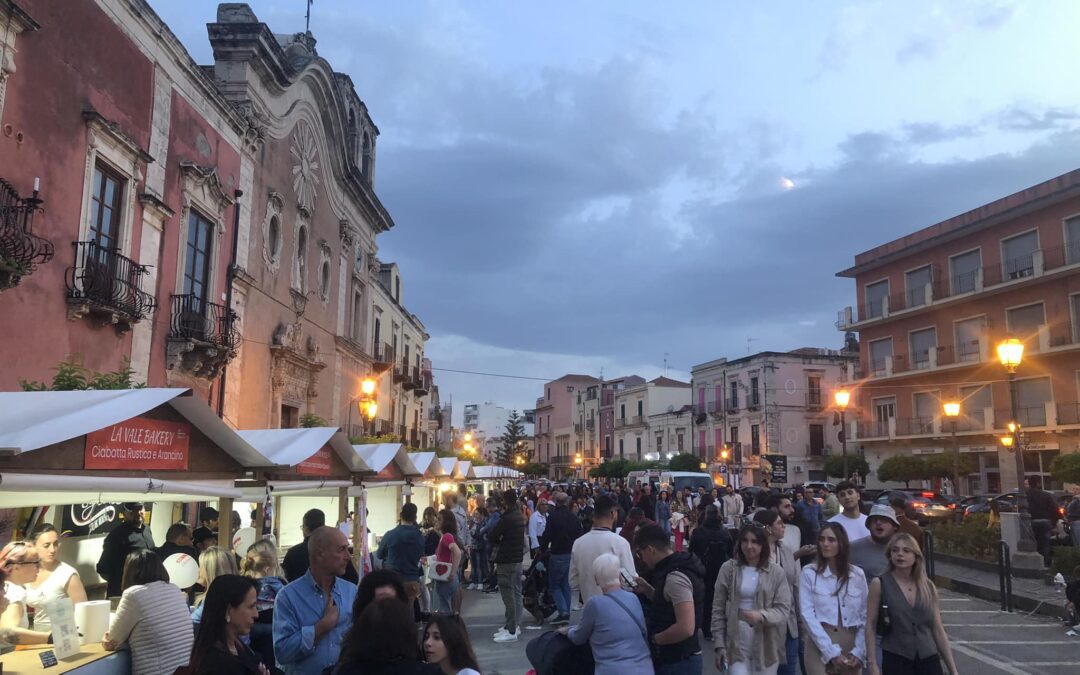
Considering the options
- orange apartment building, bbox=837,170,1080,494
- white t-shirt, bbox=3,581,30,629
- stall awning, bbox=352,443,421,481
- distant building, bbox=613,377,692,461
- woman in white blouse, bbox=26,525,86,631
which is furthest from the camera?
distant building, bbox=613,377,692,461

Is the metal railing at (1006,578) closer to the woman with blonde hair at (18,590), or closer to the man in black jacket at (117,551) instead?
the man in black jacket at (117,551)

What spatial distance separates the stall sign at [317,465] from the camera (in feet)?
30.6

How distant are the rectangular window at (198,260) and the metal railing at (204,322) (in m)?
0.12

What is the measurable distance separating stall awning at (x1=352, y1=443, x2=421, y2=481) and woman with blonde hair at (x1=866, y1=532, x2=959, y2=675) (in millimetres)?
7875

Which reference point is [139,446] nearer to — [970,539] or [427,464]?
[427,464]

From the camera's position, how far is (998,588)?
13219 millimetres

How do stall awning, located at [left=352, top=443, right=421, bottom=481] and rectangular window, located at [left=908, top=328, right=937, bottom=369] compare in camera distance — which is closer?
stall awning, located at [left=352, top=443, right=421, bottom=481]

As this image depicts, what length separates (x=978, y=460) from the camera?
36219 mm

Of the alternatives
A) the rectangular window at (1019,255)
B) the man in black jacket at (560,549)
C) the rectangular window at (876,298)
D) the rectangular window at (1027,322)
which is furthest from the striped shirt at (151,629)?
the rectangular window at (876,298)

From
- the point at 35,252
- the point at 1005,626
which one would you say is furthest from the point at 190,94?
the point at 1005,626

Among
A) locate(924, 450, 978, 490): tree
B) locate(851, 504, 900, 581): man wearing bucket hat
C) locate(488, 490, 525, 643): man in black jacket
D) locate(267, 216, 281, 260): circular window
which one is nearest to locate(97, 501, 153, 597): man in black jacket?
locate(488, 490, 525, 643): man in black jacket

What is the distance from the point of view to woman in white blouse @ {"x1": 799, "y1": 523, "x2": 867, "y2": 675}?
5.45 m

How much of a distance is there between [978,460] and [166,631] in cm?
3863

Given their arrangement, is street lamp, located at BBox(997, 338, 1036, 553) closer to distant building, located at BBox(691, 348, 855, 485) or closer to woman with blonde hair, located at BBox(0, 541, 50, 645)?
woman with blonde hair, located at BBox(0, 541, 50, 645)
